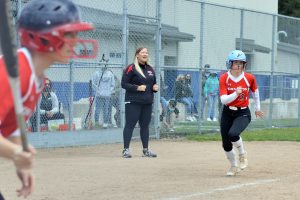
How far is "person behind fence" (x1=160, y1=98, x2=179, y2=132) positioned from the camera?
1877cm

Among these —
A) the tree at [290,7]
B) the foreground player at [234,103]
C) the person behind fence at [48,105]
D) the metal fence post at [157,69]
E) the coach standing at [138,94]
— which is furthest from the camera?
the tree at [290,7]

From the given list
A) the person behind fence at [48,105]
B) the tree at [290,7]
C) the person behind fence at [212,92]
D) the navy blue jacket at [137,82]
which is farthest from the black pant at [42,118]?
the tree at [290,7]

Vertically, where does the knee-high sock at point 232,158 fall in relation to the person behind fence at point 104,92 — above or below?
below

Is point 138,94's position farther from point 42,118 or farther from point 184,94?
point 184,94

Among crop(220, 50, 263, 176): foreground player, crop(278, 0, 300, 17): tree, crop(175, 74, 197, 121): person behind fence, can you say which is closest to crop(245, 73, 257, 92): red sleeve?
crop(220, 50, 263, 176): foreground player

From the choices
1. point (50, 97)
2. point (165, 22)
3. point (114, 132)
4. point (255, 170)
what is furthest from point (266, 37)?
point (255, 170)

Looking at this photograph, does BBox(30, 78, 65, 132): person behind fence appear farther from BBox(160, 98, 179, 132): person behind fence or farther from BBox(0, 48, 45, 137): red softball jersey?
BBox(0, 48, 45, 137): red softball jersey

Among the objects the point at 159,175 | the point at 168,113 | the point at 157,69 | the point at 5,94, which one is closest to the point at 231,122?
the point at 159,175

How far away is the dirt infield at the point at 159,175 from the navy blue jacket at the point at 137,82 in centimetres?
111

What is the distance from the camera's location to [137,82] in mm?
13750

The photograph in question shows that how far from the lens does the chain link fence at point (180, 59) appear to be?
16.4 m

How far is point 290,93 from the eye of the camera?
2441 cm

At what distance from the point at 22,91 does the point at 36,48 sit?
0.82 feet

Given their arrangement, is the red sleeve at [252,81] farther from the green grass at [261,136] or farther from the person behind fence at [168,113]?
the person behind fence at [168,113]
